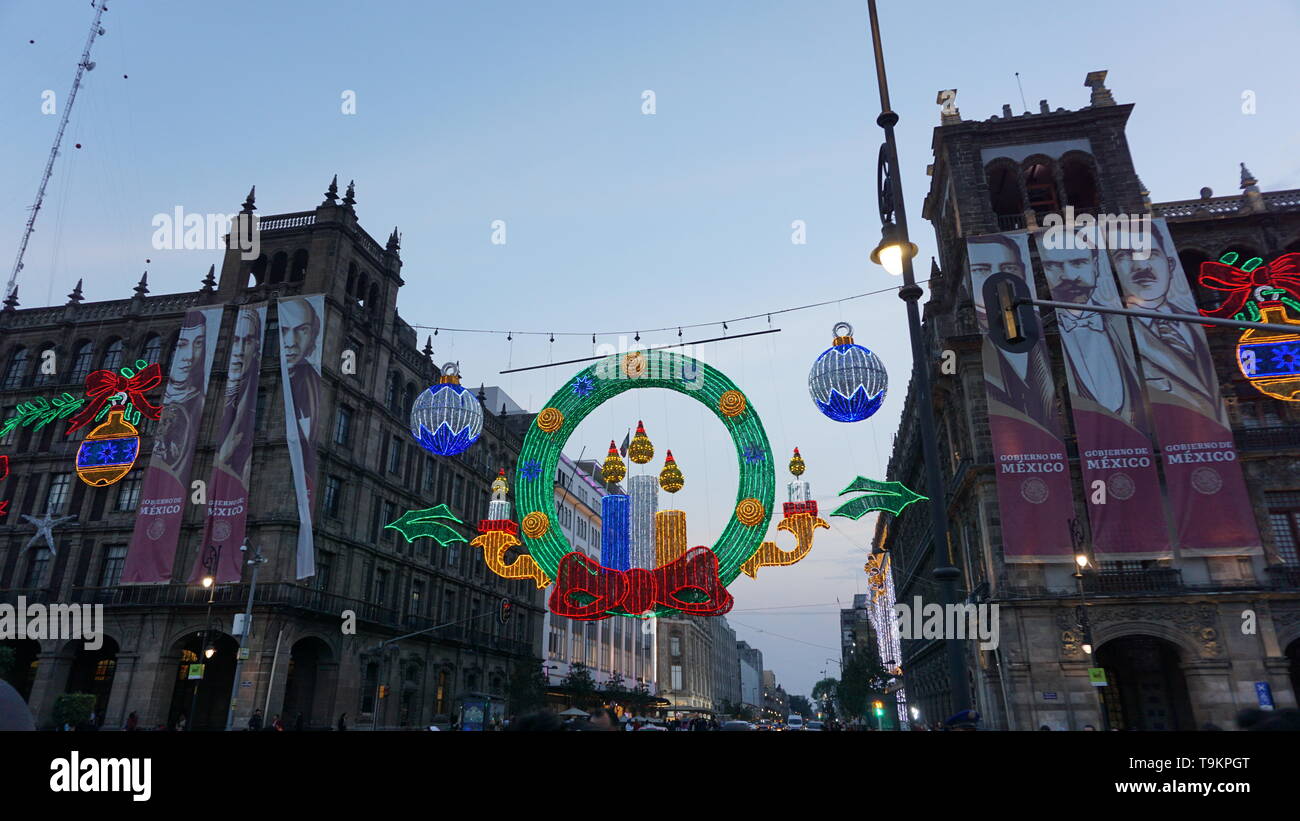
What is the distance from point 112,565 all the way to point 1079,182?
179ft

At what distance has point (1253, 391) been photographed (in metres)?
32.3

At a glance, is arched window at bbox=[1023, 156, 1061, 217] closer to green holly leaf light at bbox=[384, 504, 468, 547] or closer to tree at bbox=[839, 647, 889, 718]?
green holly leaf light at bbox=[384, 504, 468, 547]

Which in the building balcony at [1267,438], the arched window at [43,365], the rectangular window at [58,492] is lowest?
the building balcony at [1267,438]

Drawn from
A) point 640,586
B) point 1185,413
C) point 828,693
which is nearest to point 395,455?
point 640,586

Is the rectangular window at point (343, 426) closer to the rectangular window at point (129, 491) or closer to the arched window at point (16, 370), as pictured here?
the rectangular window at point (129, 491)

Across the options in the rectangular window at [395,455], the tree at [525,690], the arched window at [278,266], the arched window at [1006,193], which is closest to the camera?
the arched window at [1006,193]

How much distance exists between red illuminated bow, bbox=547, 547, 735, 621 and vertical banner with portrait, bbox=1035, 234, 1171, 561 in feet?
47.7

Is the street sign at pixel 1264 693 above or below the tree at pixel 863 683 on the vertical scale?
below

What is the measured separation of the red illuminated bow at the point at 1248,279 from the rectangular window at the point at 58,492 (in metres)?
57.4

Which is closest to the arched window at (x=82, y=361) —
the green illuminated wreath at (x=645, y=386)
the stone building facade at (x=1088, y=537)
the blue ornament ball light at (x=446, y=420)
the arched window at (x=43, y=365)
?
the arched window at (x=43, y=365)

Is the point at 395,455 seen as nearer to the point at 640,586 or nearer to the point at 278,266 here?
the point at 278,266

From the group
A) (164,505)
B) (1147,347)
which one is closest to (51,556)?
(164,505)

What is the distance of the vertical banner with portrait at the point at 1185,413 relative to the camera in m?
27.6
